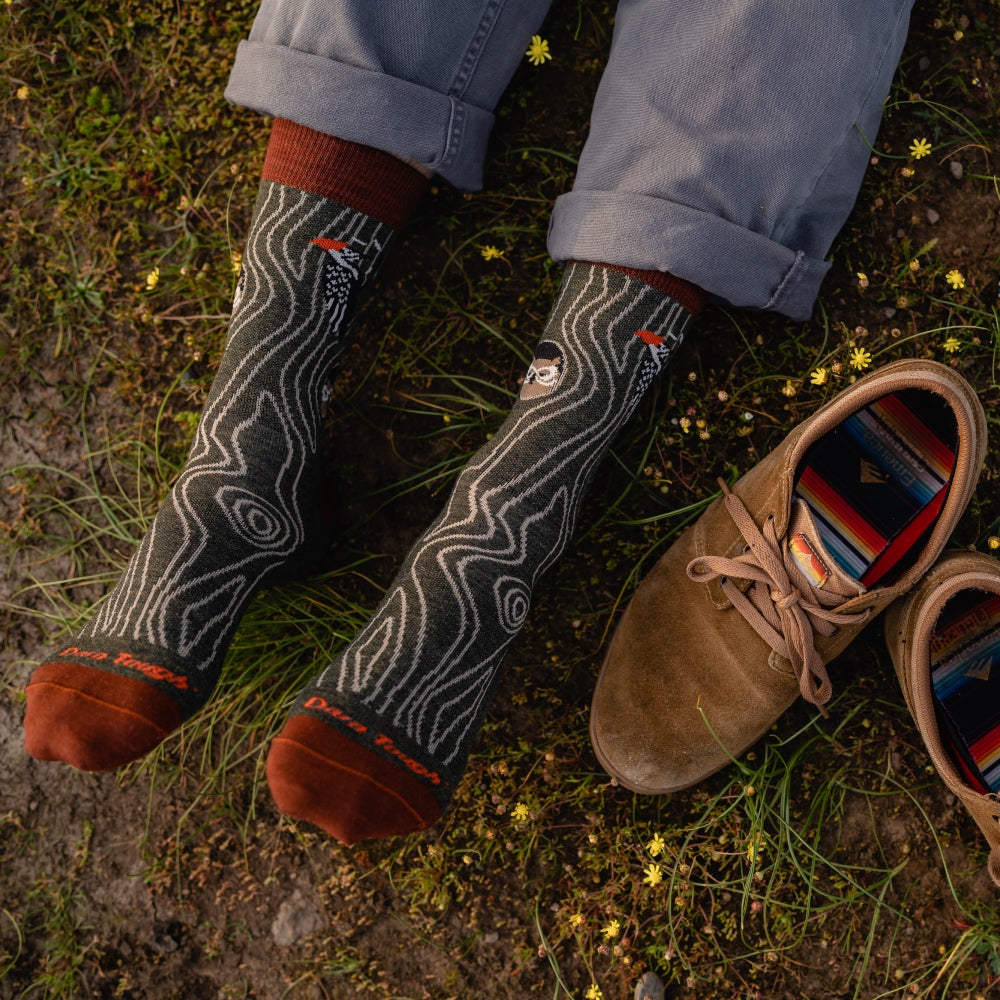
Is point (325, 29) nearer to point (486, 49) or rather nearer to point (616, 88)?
point (486, 49)

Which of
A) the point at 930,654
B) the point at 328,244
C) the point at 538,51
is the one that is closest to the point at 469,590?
the point at 328,244

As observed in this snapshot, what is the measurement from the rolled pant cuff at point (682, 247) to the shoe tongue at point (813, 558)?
446mm

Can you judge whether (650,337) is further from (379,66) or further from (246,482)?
(246,482)

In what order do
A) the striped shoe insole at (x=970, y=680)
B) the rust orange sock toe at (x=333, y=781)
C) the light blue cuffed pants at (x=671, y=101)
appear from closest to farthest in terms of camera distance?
the rust orange sock toe at (x=333, y=781)
the light blue cuffed pants at (x=671, y=101)
the striped shoe insole at (x=970, y=680)

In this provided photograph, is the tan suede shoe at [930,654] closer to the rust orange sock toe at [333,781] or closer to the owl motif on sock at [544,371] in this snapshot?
the owl motif on sock at [544,371]

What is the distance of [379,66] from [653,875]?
5.76ft

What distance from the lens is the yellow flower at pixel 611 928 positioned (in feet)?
5.73

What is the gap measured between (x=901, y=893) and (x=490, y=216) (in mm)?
1836

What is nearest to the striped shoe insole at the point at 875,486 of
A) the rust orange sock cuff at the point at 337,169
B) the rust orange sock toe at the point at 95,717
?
the rust orange sock cuff at the point at 337,169

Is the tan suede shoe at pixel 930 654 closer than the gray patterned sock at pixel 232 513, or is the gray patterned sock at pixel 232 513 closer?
the gray patterned sock at pixel 232 513

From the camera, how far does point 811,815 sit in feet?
5.88

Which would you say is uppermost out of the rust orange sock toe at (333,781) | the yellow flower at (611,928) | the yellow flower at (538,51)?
the yellow flower at (538,51)

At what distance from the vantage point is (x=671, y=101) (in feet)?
A: 5.02

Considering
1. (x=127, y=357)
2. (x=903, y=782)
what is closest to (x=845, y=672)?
(x=903, y=782)
